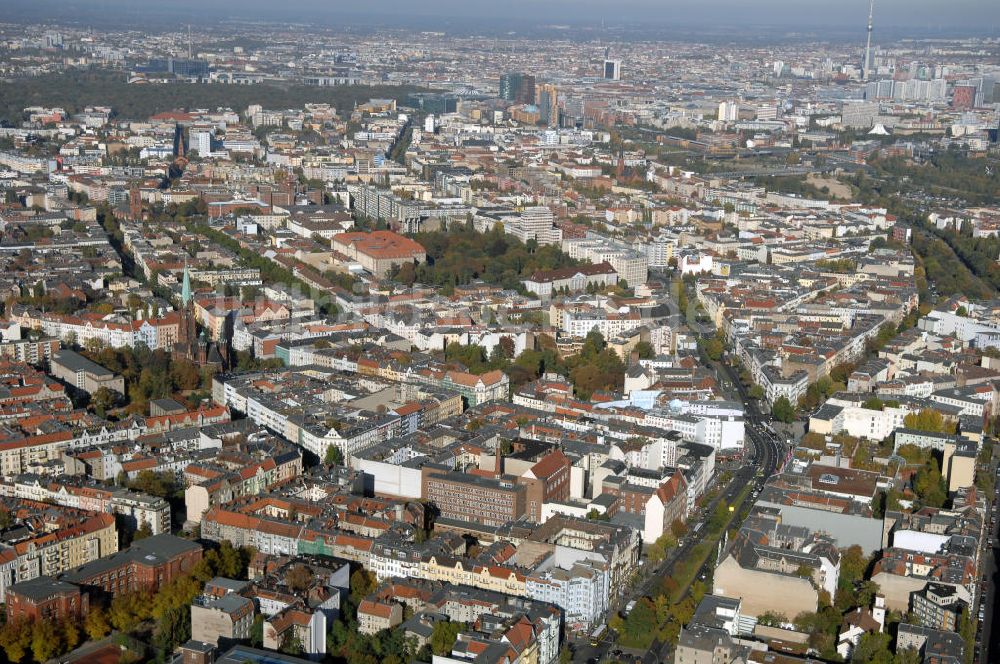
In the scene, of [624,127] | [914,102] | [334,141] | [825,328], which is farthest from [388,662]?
[914,102]

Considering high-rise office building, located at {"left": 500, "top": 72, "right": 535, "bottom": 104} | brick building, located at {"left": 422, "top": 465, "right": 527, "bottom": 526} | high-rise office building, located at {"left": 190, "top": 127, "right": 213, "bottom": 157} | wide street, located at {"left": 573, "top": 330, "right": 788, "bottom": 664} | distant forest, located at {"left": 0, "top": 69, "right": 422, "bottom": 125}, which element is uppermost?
high-rise office building, located at {"left": 500, "top": 72, "right": 535, "bottom": 104}

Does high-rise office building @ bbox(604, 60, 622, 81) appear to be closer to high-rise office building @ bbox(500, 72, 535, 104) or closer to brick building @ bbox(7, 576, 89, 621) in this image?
high-rise office building @ bbox(500, 72, 535, 104)

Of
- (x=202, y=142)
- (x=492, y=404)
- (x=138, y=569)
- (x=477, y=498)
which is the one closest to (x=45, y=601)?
(x=138, y=569)

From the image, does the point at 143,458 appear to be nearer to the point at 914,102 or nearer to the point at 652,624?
the point at 652,624

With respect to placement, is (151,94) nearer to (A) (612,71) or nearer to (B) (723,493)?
(A) (612,71)

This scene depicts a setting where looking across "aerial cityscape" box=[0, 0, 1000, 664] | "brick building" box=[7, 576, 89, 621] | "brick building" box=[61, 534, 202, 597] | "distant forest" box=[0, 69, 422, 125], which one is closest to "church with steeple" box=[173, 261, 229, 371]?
"aerial cityscape" box=[0, 0, 1000, 664]

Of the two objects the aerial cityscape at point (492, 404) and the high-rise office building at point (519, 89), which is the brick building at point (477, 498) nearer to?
the aerial cityscape at point (492, 404)
